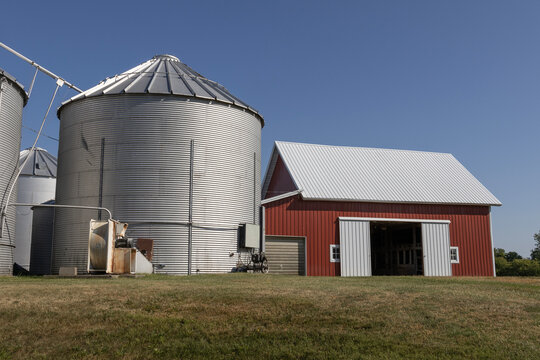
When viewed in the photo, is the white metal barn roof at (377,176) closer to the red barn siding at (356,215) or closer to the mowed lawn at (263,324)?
the red barn siding at (356,215)

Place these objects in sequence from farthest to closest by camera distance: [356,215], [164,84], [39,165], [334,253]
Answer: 1. [39,165]
2. [356,215]
3. [334,253]
4. [164,84]

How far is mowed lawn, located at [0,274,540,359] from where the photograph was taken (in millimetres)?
12078

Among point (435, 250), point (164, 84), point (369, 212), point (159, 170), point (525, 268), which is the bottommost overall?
point (525, 268)

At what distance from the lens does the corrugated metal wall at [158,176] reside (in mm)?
29312

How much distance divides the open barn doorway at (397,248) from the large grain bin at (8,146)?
2240 centimetres

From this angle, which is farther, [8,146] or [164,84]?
[8,146]

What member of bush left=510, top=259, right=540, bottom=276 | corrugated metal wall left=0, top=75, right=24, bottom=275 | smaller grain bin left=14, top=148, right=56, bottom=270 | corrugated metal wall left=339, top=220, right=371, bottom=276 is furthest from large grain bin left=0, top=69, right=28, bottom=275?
bush left=510, top=259, right=540, bottom=276

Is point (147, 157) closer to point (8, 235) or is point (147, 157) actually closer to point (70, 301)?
point (8, 235)

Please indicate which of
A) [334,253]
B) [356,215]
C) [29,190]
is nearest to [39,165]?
[29,190]

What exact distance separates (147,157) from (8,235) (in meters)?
9.46

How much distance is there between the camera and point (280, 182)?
4006cm

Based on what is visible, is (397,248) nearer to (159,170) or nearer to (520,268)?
(159,170)

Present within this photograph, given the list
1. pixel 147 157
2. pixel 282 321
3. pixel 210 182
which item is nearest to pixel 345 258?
pixel 210 182

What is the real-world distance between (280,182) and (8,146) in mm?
17311
